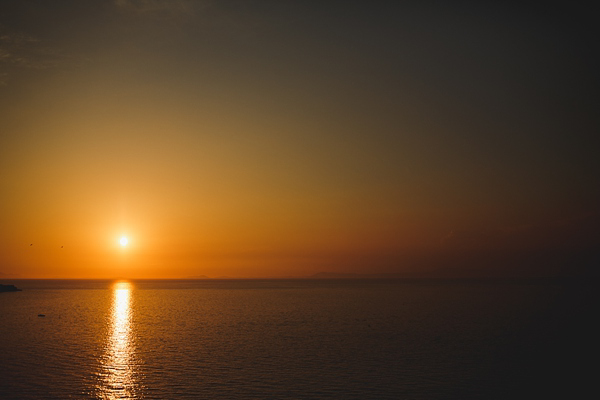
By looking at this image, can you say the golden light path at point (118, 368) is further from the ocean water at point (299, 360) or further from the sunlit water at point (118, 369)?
the ocean water at point (299, 360)

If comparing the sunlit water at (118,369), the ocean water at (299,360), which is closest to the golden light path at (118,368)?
the sunlit water at (118,369)

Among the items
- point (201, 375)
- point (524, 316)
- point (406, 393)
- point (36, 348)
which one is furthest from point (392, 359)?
point (524, 316)

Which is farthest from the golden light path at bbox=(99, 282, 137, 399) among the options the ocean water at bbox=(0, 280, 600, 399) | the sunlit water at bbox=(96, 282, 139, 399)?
the ocean water at bbox=(0, 280, 600, 399)

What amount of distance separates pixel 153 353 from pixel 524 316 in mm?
88300

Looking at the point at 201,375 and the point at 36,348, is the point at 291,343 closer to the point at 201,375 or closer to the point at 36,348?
the point at 201,375

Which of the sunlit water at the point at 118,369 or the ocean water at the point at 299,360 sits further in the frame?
the ocean water at the point at 299,360

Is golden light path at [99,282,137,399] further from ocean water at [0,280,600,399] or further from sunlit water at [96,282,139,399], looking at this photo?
ocean water at [0,280,600,399]

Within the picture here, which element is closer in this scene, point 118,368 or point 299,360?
point 118,368

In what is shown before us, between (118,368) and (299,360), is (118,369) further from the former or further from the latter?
(299,360)

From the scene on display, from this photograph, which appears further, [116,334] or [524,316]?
[524,316]

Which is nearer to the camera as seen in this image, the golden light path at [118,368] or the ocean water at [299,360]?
the golden light path at [118,368]

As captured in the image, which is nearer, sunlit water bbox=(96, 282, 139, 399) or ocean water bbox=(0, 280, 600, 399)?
sunlit water bbox=(96, 282, 139, 399)

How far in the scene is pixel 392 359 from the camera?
53438 millimetres

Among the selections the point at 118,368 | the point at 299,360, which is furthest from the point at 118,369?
the point at 299,360
